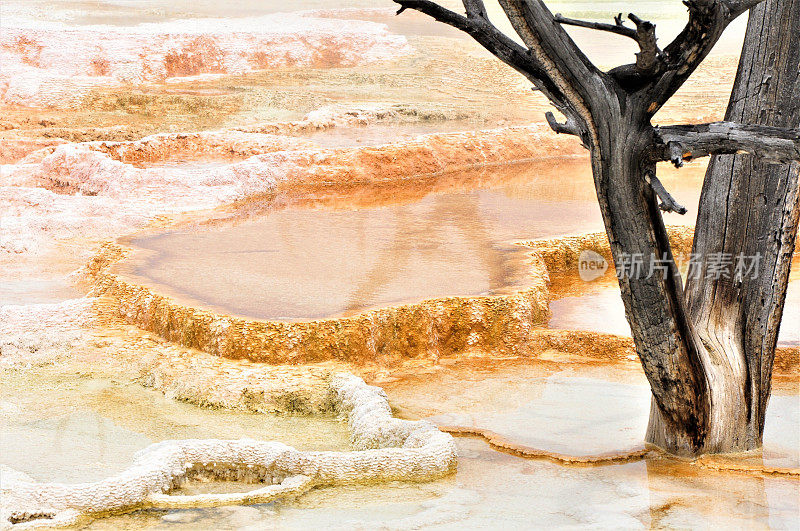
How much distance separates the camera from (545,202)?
8.24 meters

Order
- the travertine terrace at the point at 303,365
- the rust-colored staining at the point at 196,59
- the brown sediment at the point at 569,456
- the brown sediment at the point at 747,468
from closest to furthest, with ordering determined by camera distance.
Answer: the travertine terrace at the point at 303,365 < the brown sediment at the point at 747,468 < the brown sediment at the point at 569,456 < the rust-colored staining at the point at 196,59

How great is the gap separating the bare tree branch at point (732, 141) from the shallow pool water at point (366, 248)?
2525 mm

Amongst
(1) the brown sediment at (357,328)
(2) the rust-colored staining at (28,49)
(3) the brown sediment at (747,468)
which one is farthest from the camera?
(2) the rust-colored staining at (28,49)

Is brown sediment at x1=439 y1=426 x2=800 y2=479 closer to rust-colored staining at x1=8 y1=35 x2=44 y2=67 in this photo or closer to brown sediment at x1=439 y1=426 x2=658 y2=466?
brown sediment at x1=439 y1=426 x2=658 y2=466

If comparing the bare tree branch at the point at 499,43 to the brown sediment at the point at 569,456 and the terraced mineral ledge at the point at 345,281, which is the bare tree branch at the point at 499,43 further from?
the terraced mineral ledge at the point at 345,281

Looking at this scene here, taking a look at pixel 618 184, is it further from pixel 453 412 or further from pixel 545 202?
pixel 545 202

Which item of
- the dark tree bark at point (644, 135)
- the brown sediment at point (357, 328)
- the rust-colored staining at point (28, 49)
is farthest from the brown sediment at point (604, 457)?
the rust-colored staining at point (28, 49)

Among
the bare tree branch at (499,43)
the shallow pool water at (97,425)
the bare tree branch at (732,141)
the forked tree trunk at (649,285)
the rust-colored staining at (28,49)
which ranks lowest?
the shallow pool water at (97,425)

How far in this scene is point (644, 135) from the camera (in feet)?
9.23

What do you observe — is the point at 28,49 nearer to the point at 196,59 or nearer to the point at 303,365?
the point at 196,59

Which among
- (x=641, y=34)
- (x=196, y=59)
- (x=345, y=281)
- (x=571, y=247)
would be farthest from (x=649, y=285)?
(x=196, y=59)

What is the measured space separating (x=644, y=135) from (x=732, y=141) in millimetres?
270

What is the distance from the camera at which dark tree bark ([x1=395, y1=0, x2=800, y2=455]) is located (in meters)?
2.63

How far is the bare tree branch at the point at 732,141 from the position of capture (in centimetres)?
260
